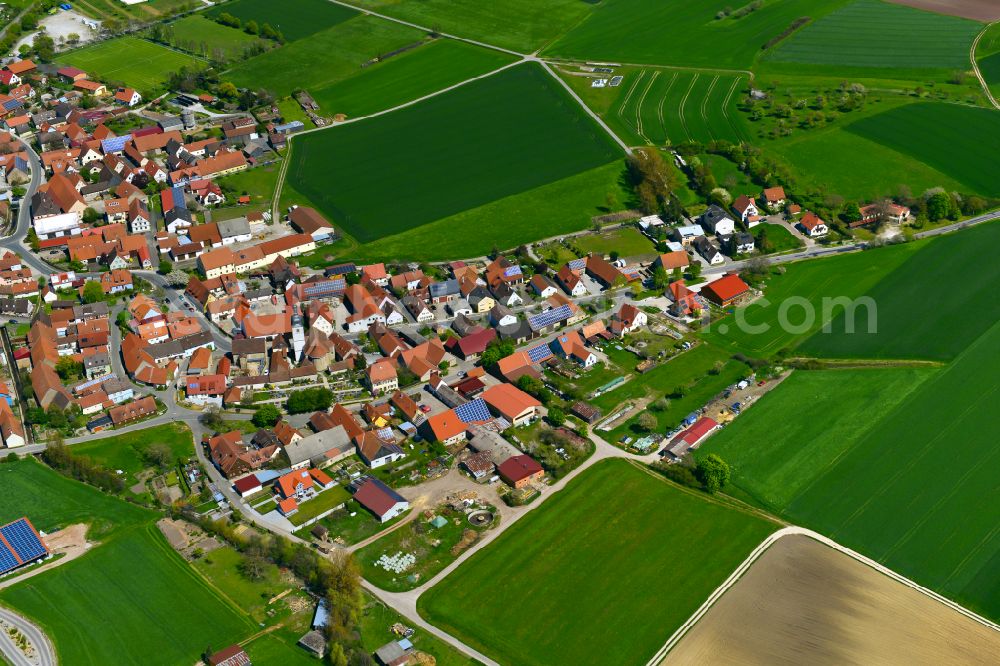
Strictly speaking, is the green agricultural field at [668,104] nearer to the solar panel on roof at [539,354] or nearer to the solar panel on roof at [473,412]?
the solar panel on roof at [539,354]

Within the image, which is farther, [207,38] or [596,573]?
[207,38]

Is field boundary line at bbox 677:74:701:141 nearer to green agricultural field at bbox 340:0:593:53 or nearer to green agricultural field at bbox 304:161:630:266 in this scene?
green agricultural field at bbox 304:161:630:266

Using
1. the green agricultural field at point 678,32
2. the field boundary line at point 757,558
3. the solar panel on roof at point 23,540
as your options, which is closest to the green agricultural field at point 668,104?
the green agricultural field at point 678,32

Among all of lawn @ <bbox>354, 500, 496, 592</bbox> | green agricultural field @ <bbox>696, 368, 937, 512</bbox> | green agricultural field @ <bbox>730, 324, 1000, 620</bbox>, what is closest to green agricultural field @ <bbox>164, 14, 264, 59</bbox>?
lawn @ <bbox>354, 500, 496, 592</bbox>

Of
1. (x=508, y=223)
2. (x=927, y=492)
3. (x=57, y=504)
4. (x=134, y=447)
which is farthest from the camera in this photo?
(x=508, y=223)

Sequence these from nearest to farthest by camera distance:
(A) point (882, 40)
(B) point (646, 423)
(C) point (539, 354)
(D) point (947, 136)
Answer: (B) point (646, 423) → (C) point (539, 354) → (D) point (947, 136) → (A) point (882, 40)

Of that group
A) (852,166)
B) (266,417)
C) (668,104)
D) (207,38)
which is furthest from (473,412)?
(207,38)

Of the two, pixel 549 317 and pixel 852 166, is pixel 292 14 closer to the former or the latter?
pixel 852 166
